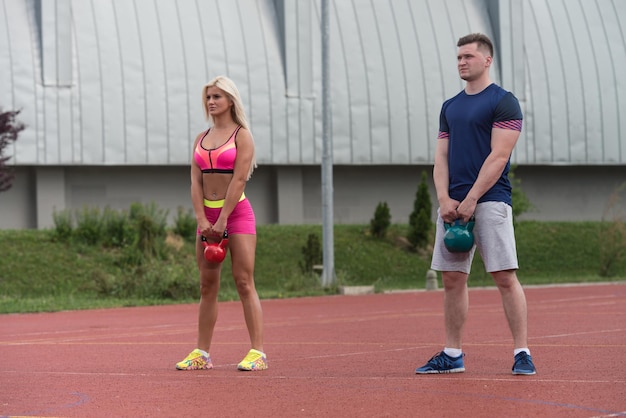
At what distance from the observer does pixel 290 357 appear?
1033cm

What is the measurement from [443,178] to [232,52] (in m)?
28.8

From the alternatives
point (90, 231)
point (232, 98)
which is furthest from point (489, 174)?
point (90, 231)

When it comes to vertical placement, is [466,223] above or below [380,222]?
below

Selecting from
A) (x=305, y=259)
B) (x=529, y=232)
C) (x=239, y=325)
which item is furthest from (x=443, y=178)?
(x=529, y=232)

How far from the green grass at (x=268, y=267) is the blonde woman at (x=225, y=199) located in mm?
11592

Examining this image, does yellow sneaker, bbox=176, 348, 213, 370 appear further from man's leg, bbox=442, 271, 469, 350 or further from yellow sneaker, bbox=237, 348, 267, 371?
man's leg, bbox=442, 271, 469, 350

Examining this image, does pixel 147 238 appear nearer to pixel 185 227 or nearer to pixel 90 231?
pixel 90 231

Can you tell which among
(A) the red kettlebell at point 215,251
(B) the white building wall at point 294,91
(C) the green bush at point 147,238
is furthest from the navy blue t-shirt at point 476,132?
(B) the white building wall at point 294,91

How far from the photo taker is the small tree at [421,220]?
3538cm

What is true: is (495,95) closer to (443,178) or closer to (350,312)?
(443,178)

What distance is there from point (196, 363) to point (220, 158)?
165 centimetres

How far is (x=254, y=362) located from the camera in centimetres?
903

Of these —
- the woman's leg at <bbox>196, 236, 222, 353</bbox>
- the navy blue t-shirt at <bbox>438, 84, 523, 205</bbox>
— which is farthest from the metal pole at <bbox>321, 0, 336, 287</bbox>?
the navy blue t-shirt at <bbox>438, 84, 523, 205</bbox>

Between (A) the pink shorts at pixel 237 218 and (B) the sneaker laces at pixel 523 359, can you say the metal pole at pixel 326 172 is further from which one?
(B) the sneaker laces at pixel 523 359
